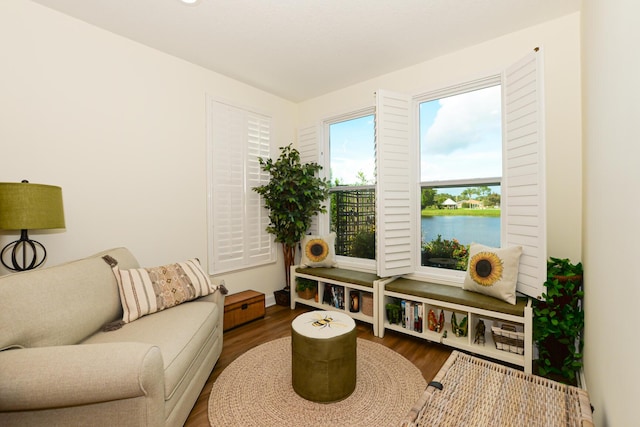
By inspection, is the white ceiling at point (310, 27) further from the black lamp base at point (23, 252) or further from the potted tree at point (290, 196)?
the black lamp base at point (23, 252)

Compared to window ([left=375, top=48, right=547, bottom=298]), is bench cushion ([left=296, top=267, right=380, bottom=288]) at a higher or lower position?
lower

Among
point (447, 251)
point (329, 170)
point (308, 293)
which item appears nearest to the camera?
point (447, 251)

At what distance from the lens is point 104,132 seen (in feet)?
8.14

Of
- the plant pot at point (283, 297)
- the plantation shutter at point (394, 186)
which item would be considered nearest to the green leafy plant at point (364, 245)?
the plantation shutter at point (394, 186)

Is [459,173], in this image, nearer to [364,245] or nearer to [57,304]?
[364,245]

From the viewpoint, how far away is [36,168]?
2.15 m

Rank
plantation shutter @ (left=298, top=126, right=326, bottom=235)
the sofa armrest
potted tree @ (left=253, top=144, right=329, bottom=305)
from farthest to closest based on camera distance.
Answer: plantation shutter @ (left=298, top=126, right=326, bottom=235)
potted tree @ (left=253, top=144, right=329, bottom=305)
the sofa armrest

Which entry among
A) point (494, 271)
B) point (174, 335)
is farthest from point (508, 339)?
point (174, 335)

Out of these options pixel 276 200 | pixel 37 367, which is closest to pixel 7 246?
pixel 37 367

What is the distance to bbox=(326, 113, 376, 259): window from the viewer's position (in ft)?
11.9

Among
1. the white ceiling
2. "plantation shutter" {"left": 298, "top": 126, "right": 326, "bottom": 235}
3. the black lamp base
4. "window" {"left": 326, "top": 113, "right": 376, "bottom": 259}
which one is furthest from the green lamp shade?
"window" {"left": 326, "top": 113, "right": 376, "bottom": 259}

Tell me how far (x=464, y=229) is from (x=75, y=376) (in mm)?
2965

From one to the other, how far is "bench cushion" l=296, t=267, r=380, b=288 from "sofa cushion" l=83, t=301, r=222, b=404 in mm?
1385

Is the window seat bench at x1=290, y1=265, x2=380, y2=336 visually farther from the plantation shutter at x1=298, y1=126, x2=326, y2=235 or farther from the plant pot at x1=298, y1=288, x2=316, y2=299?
the plantation shutter at x1=298, y1=126, x2=326, y2=235
